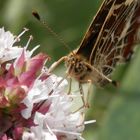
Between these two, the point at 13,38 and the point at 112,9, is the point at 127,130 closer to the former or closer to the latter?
the point at 112,9

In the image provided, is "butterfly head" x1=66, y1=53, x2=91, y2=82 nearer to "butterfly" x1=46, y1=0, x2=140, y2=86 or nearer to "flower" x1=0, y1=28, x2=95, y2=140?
"butterfly" x1=46, y1=0, x2=140, y2=86

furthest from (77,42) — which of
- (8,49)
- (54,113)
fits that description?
(54,113)

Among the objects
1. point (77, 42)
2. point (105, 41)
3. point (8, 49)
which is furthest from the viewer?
point (77, 42)

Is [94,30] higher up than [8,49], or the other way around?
[8,49]

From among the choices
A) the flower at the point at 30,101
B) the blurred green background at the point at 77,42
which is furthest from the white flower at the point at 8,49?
the blurred green background at the point at 77,42

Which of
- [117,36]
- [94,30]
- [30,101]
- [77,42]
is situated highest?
[30,101]

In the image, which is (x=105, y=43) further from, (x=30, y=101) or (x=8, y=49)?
(x=30, y=101)

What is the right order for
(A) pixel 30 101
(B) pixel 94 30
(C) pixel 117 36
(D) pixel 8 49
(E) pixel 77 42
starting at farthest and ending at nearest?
(E) pixel 77 42
(C) pixel 117 36
(B) pixel 94 30
(D) pixel 8 49
(A) pixel 30 101

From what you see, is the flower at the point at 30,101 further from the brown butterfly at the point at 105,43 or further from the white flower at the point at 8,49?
the brown butterfly at the point at 105,43
